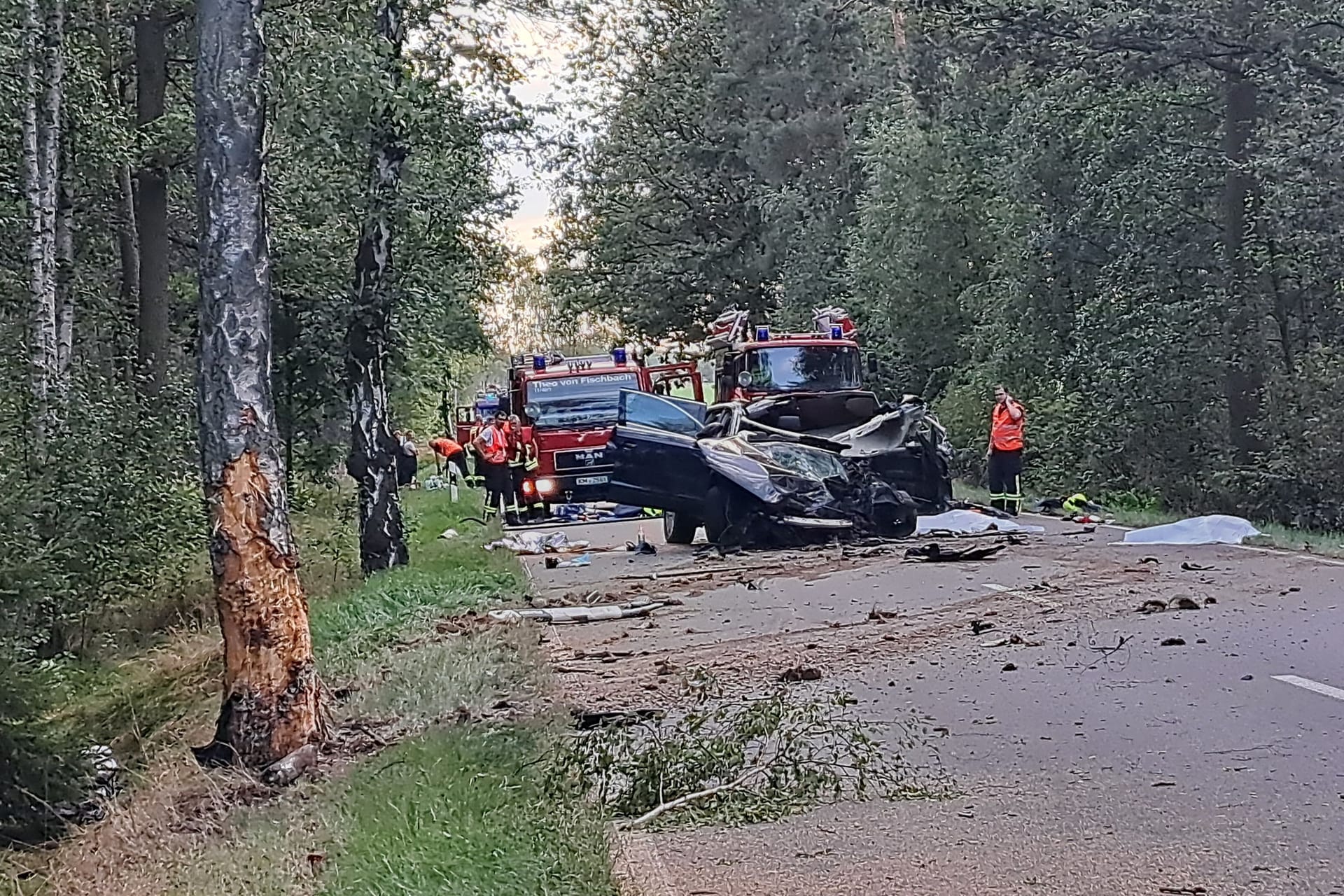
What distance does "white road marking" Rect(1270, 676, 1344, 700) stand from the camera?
27.0 ft

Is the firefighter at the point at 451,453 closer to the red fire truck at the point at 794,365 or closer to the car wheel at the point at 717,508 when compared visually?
the red fire truck at the point at 794,365

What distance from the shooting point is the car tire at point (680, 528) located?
19469 mm

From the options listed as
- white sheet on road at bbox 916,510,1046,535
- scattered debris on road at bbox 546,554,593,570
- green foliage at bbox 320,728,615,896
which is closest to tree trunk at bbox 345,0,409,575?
scattered debris on road at bbox 546,554,593,570

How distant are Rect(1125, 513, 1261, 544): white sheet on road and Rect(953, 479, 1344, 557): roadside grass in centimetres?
27

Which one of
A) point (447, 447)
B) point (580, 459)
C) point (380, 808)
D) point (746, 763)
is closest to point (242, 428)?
point (380, 808)

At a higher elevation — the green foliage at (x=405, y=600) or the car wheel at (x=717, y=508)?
the car wheel at (x=717, y=508)

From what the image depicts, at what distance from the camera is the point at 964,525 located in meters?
19.5

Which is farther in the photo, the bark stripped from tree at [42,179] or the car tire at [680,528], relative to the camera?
the car tire at [680,528]

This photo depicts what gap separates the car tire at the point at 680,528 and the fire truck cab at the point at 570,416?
551cm

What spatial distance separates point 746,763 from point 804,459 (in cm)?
1088

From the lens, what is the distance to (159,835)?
7.06m

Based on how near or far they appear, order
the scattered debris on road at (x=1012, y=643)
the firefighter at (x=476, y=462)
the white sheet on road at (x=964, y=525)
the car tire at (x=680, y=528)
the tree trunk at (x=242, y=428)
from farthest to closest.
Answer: the firefighter at (x=476, y=462) < the car tire at (x=680, y=528) < the white sheet on road at (x=964, y=525) < the scattered debris on road at (x=1012, y=643) < the tree trunk at (x=242, y=428)

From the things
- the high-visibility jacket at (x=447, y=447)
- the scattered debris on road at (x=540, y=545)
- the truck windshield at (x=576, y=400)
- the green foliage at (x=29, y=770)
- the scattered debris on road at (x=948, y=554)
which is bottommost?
the green foliage at (x=29, y=770)

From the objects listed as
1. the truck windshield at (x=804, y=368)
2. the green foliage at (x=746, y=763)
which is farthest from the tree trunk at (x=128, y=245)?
the green foliage at (x=746, y=763)
